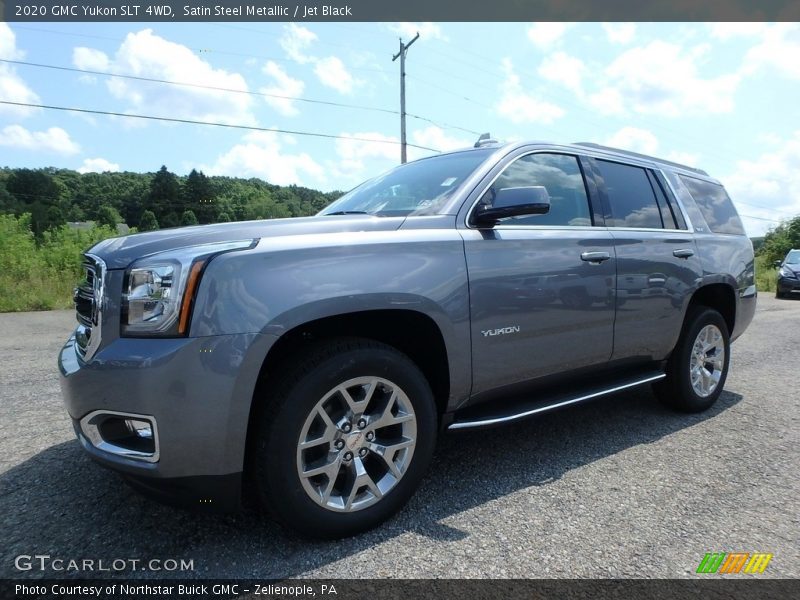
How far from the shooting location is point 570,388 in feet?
10.4

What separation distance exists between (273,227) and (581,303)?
182cm

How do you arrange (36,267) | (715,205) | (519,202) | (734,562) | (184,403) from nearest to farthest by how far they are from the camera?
(184,403) → (734,562) → (519,202) → (715,205) → (36,267)

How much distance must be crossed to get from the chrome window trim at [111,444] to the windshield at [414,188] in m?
1.55

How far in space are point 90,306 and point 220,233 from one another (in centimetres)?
65

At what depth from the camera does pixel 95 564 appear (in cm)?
204

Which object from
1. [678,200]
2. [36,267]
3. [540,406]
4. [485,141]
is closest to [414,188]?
[485,141]

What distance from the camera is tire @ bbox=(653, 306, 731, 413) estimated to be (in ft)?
12.7

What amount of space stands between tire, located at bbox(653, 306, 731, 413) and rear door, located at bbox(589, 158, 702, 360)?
17 cm

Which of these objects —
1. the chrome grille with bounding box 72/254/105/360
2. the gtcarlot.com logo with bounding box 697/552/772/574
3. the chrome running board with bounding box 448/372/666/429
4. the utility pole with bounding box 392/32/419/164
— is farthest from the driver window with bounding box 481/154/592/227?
the utility pole with bounding box 392/32/419/164

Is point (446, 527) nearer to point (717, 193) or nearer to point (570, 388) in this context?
point (570, 388)

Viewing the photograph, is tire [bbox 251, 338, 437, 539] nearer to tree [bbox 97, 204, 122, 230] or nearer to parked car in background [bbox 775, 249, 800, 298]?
parked car in background [bbox 775, 249, 800, 298]

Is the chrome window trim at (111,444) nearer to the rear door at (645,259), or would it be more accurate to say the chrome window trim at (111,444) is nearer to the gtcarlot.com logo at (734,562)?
the gtcarlot.com logo at (734,562)

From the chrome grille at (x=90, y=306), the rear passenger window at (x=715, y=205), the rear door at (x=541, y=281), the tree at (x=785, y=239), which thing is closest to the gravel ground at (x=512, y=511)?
the rear door at (x=541, y=281)

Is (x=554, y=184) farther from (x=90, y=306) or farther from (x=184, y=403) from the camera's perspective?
(x=90, y=306)
